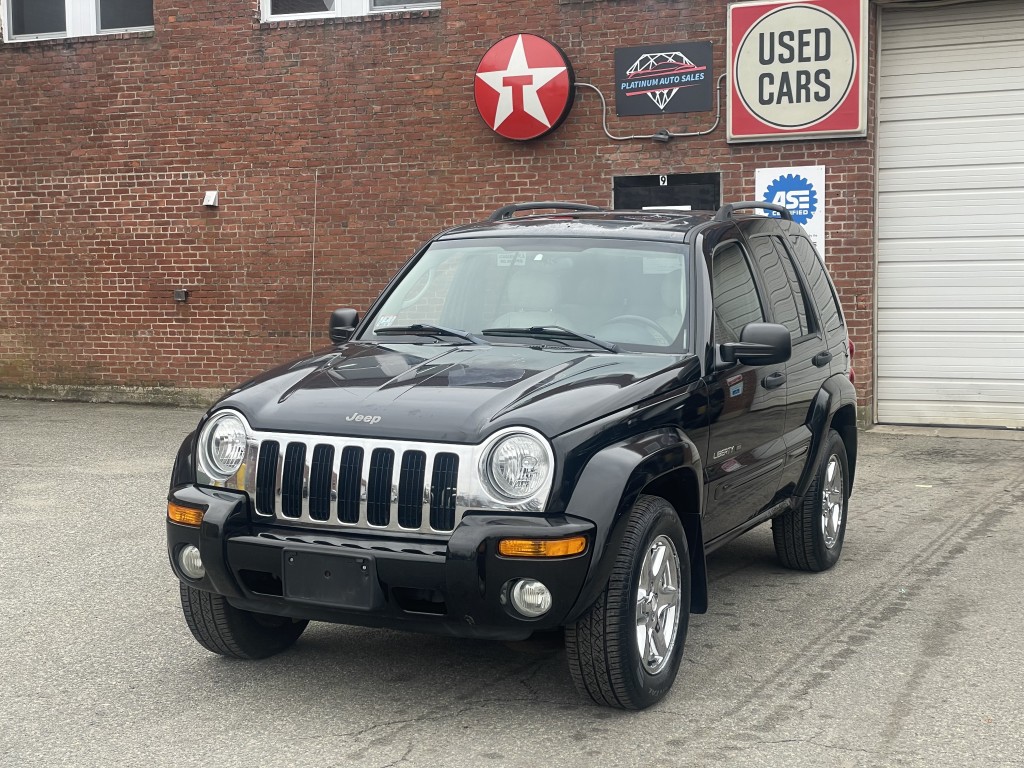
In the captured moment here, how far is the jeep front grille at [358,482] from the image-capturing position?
4305 millimetres

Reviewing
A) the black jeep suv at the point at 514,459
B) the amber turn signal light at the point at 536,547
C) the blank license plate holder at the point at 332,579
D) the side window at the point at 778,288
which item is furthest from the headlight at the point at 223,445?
the side window at the point at 778,288

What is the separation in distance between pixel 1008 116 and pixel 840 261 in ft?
6.81

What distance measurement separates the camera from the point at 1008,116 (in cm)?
1245

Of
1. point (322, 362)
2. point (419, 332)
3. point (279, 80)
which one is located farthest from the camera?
point (279, 80)

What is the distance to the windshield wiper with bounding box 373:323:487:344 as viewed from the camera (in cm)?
546

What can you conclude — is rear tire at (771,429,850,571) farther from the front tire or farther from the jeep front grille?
the jeep front grille

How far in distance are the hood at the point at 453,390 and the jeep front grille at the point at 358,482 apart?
0.05 m

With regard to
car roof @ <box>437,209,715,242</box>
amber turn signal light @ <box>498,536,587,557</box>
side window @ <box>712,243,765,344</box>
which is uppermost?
car roof @ <box>437,209,715,242</box>

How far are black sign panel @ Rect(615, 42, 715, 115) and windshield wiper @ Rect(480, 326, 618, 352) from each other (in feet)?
26.4

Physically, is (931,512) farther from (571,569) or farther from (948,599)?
(571,569)

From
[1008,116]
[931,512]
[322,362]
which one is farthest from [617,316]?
[1008,116]

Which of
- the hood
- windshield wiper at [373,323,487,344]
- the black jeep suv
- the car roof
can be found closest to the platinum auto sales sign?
the car roof

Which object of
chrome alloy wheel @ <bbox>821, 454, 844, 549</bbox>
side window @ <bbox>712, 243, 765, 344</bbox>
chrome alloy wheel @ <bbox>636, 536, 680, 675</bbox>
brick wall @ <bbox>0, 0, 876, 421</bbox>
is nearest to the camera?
chrome alloy wheel @ <bbox>636, 536, 680, 675</bbox>

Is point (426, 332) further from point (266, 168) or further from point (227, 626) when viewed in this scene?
point (266, 168)
